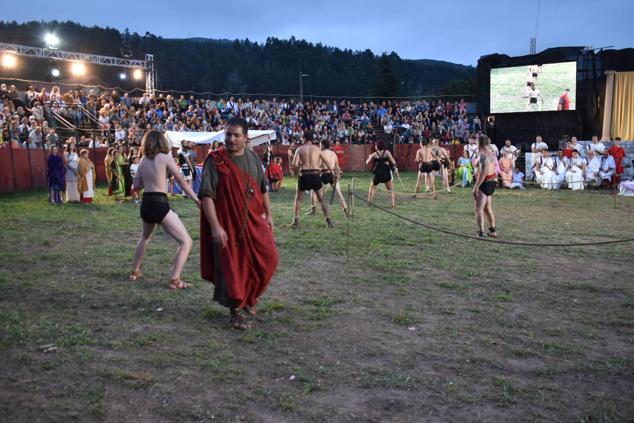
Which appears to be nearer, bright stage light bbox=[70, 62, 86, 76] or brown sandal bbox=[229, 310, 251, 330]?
brown sandal bbox=[229, 310, 251, 330]

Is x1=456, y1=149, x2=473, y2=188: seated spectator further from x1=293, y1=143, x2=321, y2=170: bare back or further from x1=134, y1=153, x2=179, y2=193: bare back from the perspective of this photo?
x1=134, y1=153, x2=179, y2=193: bare back

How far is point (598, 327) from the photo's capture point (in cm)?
502

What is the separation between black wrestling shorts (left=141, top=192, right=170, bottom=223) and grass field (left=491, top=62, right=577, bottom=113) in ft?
74.8

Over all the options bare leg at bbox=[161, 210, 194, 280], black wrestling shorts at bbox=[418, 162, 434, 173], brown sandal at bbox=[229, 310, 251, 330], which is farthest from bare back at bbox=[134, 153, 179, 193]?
black wrestling shorts at bbox=[418, 162, 434, 173]

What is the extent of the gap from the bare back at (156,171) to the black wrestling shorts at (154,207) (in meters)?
0.07

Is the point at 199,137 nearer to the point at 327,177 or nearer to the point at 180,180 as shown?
the point at 327,177

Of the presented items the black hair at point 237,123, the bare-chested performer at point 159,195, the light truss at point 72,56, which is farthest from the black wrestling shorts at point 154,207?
the light truss at point 72,56

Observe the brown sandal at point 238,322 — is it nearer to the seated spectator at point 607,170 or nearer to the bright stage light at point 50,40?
the seated spectator at point 607,170

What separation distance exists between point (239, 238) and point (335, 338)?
119 centimetres

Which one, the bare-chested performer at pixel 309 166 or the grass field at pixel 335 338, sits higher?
the bare-chested performer at pixel 309 166

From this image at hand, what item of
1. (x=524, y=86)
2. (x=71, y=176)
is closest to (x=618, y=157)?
(x=524, y=86)

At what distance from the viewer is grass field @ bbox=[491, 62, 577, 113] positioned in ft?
80.8

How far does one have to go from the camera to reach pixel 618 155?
19.9 m

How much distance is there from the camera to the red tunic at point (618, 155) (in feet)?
65.0
